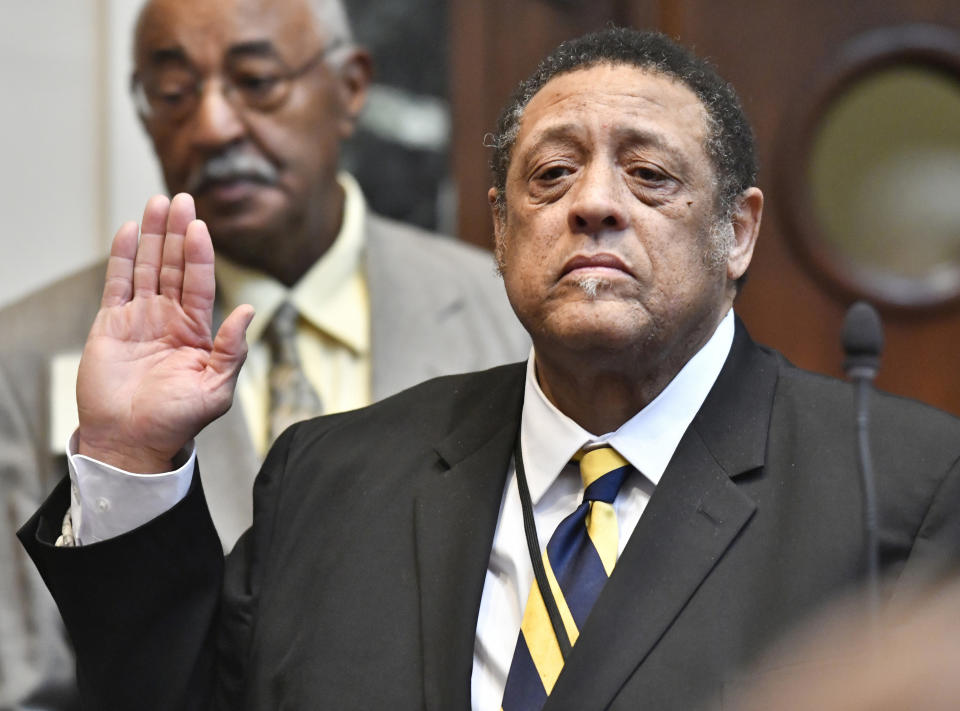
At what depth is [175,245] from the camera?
6.37 feet

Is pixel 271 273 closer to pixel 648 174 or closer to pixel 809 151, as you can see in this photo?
pixel 648 174

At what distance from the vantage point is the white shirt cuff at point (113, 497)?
183 centimetres

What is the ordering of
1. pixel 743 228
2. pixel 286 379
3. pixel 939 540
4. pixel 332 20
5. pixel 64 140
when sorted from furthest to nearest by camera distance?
pixel 64 140, pixel 332 20, pixel 286 379, pixel 743 228, pixel 939 540

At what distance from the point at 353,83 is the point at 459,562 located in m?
1.67

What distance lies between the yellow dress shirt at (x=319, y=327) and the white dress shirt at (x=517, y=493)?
100cm

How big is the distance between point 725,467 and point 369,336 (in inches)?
51.0

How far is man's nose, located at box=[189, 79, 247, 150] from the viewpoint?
2.95m

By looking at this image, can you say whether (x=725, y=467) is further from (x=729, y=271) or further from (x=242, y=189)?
(x=242, y=189)

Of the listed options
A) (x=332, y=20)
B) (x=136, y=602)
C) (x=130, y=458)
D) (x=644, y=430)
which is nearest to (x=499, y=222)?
(x=644, y=430)

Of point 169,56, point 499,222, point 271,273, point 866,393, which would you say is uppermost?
point 169,56

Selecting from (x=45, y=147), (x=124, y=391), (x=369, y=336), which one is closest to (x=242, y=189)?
(x=369, y=336)

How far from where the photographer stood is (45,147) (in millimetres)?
3502

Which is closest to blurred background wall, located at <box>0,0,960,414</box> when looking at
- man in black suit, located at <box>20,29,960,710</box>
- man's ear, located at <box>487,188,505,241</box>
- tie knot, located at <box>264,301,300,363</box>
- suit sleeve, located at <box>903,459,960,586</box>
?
tie knot, located at <box>264,301,300,363</box>

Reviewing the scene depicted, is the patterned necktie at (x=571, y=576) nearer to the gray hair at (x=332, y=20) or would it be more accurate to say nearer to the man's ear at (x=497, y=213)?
the man's ear at (x=497, y=213)
